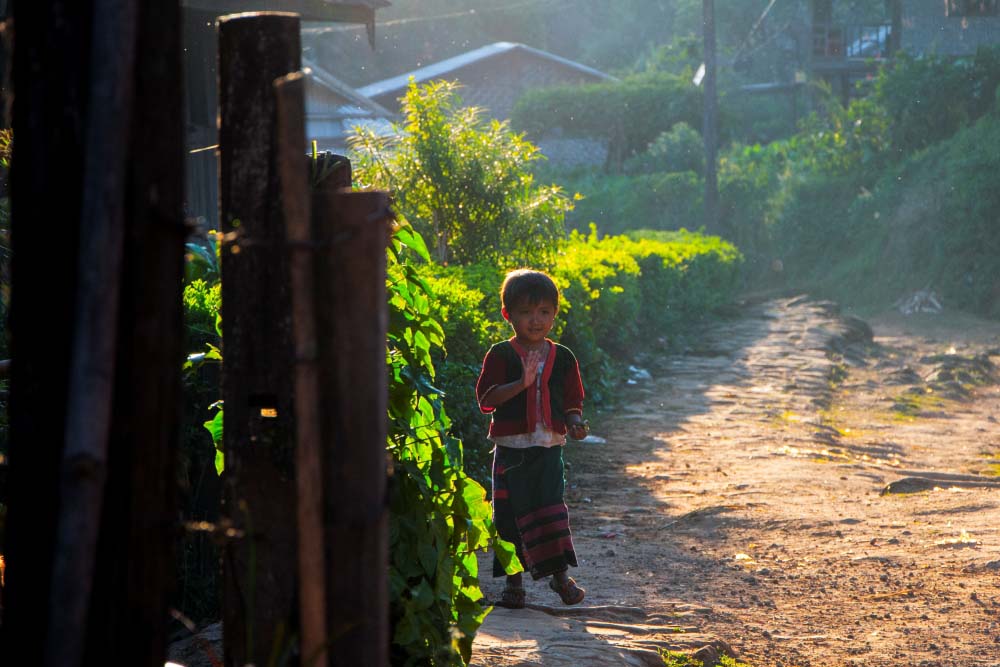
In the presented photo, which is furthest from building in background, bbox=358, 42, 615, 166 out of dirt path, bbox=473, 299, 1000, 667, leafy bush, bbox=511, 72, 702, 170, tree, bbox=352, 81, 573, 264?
tree, bbox=352, 81, 573, 264

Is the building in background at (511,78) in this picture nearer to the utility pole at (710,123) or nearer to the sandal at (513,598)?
the utility pole at (710,123)

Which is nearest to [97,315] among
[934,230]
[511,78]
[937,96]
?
[934,230]

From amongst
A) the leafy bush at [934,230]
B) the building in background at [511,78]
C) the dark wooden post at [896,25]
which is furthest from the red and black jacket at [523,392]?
the dark wooden post at [896,25]

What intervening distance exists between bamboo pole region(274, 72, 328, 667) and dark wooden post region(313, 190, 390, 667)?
4cm

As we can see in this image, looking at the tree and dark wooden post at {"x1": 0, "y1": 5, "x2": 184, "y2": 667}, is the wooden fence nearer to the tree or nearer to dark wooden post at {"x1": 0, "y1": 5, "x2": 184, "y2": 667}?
dark wooden post at {"x1": 0, "y1": 5, "x2": 184, "y2": 667}

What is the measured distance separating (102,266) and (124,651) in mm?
603

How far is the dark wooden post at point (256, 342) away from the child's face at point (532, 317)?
2.39 metres

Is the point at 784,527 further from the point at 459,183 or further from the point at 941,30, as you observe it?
the point at 941,30

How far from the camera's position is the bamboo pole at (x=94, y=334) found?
5.52ft

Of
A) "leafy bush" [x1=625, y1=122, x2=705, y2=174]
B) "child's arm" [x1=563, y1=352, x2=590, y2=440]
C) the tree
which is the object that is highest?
"leafy bush" [x1=625, y1=122, x2=705, y2=174]

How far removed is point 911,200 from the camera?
24.3 meters

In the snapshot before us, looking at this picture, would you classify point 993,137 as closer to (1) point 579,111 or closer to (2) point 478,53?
(1) point 579,111

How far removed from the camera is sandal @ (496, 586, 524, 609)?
4816mm

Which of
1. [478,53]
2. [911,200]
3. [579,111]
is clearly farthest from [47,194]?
[478,53]
